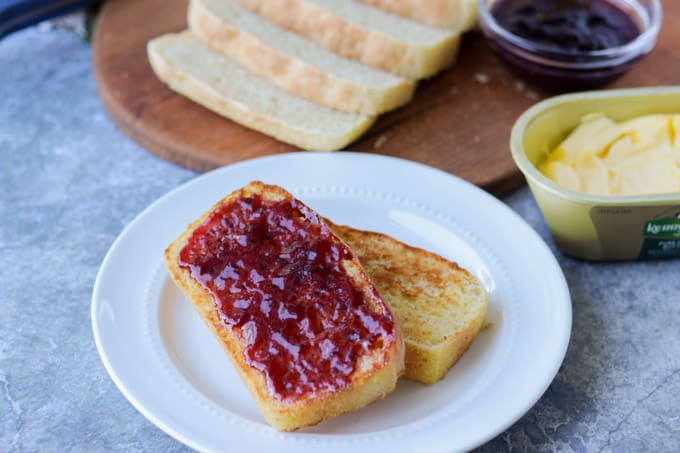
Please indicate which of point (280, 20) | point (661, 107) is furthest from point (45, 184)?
point (661, 107)

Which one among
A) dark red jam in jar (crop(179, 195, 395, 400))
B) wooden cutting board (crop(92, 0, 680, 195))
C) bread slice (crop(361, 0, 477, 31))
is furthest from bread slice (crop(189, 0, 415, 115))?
dark red jam in jar (crop(179, 195, 395, 400))

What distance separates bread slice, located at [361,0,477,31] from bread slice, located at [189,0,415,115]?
1.49 ft

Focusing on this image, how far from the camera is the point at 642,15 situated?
13.2 ft

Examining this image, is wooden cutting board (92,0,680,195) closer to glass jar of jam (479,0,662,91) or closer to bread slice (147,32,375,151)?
bread slice (147,32,375,151)

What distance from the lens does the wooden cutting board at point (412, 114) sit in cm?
375

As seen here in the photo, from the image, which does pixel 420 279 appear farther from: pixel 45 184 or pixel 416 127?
pixel 45 184

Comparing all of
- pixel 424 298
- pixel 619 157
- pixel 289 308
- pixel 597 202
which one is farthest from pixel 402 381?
pixel 619 157

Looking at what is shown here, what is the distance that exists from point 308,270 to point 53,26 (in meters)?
3.03

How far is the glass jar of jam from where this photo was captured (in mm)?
3811

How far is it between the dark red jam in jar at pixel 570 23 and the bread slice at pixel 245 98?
0.97 metres

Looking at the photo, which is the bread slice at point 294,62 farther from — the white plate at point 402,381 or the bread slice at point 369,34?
the white plate at point 402,381

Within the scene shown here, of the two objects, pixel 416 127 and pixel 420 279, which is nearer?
pixel 420 279

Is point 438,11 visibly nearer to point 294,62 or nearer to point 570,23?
point 570,23

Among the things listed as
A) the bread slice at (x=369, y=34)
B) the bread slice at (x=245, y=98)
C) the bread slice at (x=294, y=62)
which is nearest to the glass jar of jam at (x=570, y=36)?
the bread slice at (x=369, y=34)
